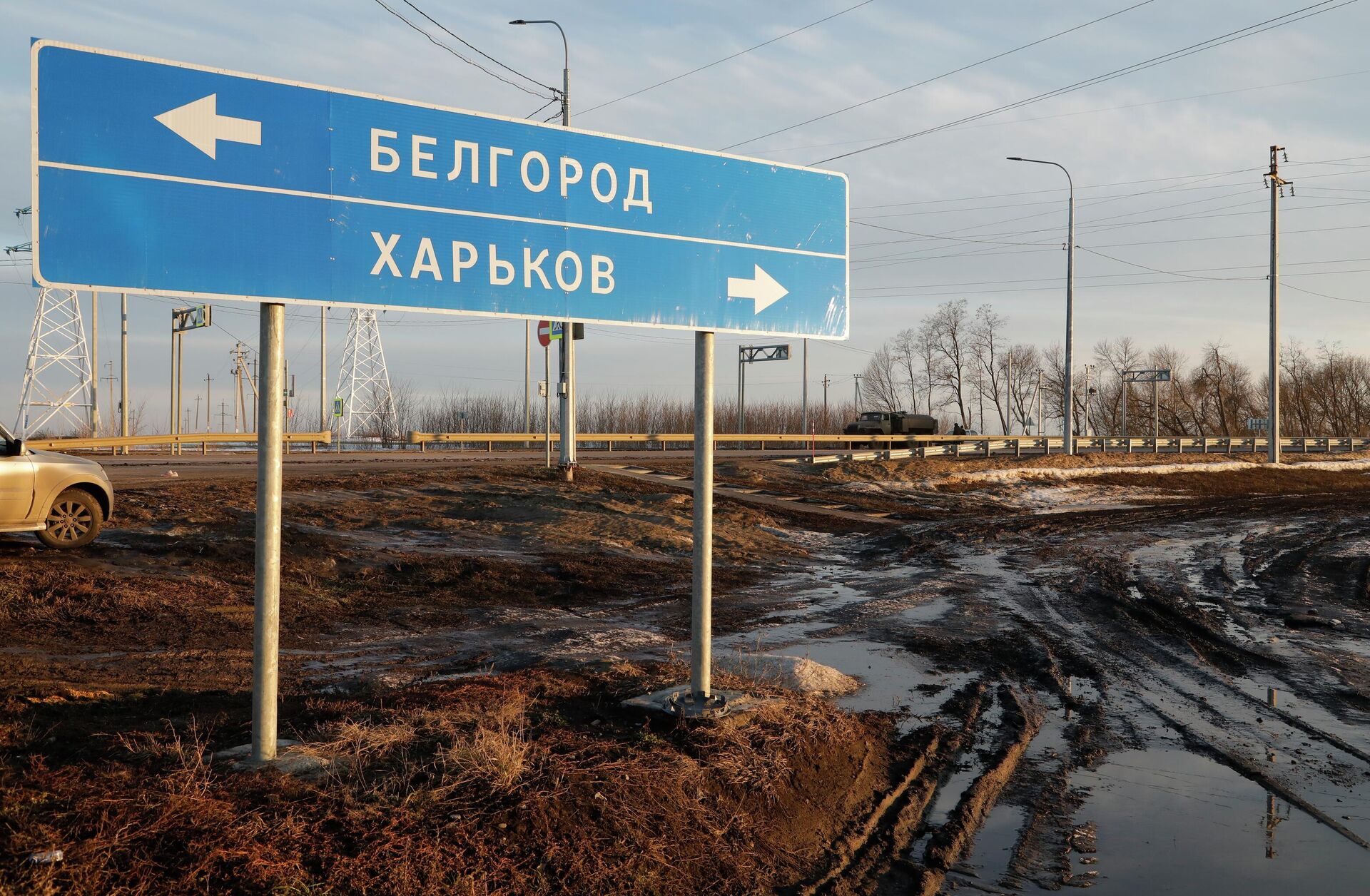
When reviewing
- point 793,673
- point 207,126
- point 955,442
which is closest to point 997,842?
point 793,673

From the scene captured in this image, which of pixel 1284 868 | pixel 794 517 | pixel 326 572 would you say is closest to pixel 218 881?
pixel 1284 868

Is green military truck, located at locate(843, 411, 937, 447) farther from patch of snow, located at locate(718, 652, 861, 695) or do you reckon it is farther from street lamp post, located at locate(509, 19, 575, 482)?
patch of snow, located at locate(718, 652, 861, 695)

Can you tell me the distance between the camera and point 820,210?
6207mm

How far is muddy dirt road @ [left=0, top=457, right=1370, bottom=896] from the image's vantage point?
5.09 m

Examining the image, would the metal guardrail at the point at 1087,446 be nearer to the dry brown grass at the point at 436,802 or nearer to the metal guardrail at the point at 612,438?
the metal guardrail at the point at 612,438

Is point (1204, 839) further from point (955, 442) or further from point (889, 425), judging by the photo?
point (889, 425)

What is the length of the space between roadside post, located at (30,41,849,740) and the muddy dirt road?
203 centimetres

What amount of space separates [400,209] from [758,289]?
2202mm

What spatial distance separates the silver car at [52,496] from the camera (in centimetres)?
1171

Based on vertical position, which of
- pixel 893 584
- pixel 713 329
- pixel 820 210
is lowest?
pixel 893 584

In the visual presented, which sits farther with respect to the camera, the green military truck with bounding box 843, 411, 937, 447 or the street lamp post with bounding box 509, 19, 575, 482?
the green military truck with bounding box 843, 411, 937, 447

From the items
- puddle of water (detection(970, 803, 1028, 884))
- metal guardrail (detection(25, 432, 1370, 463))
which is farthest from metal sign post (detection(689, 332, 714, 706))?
metal guardrail (detection(25, 432, 1370, 463))

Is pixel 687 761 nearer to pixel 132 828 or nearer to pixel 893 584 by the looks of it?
pixel 132 828

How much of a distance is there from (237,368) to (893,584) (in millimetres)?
71870
